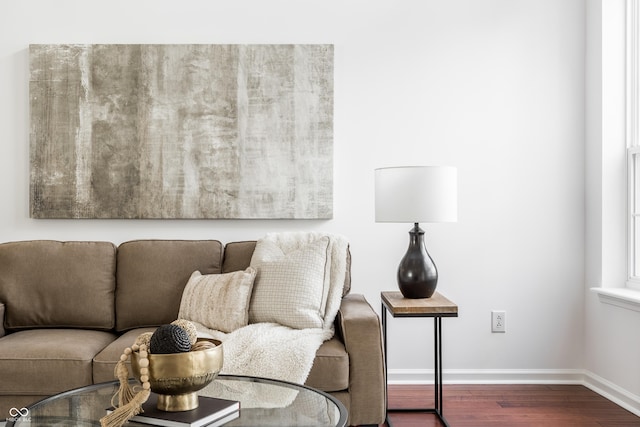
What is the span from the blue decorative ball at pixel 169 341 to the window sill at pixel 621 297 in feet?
7.32

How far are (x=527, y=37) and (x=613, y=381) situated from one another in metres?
1.96

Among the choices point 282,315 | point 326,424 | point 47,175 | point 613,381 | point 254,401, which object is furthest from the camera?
point 47,175

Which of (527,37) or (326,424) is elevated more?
(527,37)

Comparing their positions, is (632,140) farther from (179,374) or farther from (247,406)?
(179,374)

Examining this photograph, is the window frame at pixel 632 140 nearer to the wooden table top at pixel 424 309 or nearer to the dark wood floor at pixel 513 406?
the dark wood floor at pixel 513 406

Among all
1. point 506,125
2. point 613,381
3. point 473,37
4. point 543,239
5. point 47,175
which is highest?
point 473,37

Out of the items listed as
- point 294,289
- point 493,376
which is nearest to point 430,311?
point 294,289

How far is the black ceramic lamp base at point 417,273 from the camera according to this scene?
275 centimetres

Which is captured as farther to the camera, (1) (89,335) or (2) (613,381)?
(2) (613,381)

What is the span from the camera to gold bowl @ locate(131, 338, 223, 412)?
148 cm

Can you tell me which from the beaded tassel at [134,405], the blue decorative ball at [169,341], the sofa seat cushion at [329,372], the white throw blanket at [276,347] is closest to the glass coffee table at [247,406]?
the beaded tassel at [134,405]

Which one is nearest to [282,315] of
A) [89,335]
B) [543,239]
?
[89,335]

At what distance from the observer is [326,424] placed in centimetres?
153

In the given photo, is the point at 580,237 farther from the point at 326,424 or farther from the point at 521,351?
the point at 326,424
